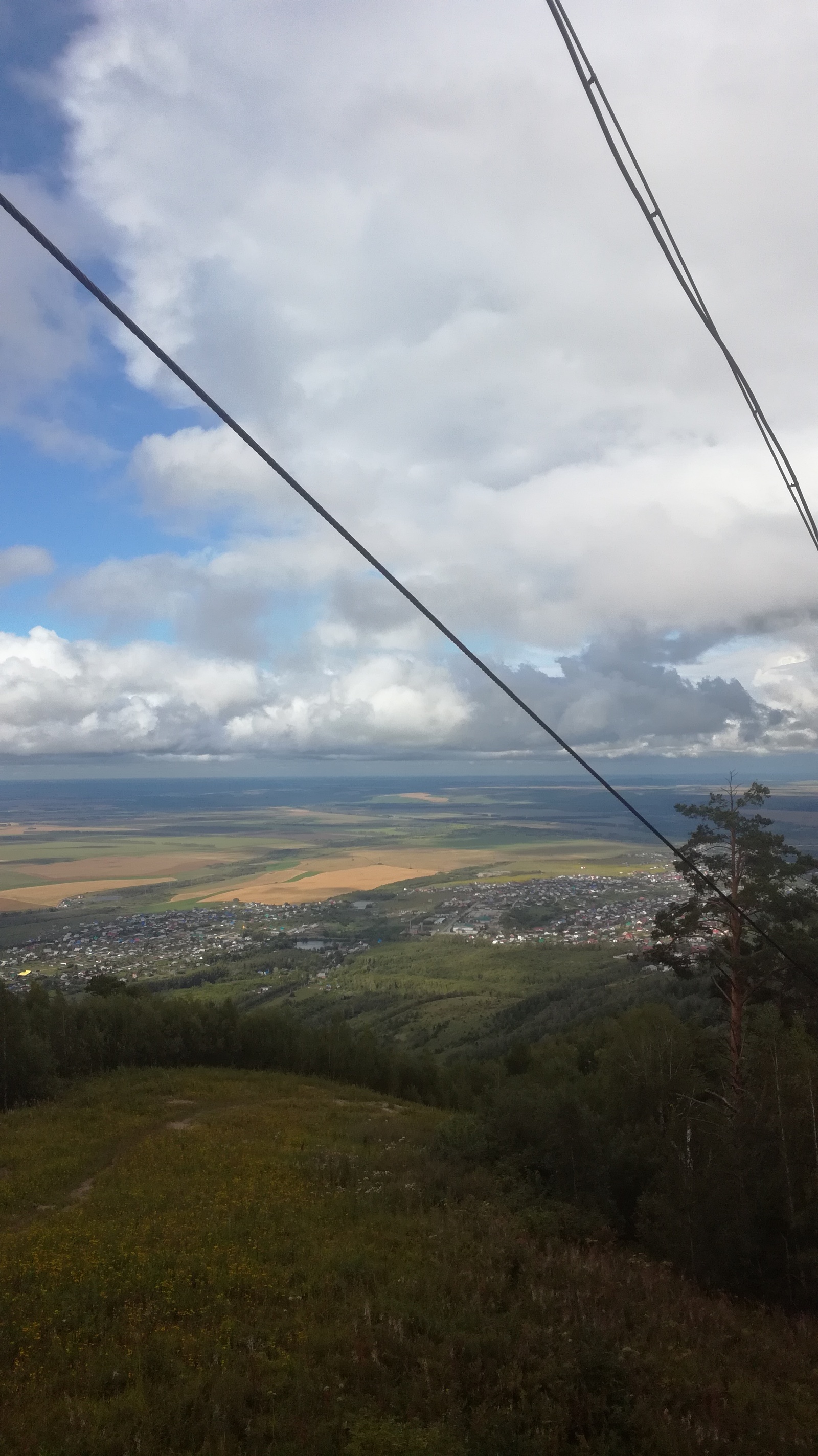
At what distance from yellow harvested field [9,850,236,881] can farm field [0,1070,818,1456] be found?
13278 centimetres

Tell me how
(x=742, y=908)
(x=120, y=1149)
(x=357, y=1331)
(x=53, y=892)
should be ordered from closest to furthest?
1. (x=357, y=1331)
2. (x=742, y=908)
3. (x=120, y=1149)
4. (x=53, y=892)

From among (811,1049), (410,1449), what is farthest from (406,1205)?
(811,1049)

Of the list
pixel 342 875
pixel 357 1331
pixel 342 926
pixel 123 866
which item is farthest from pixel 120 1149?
pixel 342 875

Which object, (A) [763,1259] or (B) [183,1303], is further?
(A) [763,1259]

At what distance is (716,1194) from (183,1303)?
1019 centimetres

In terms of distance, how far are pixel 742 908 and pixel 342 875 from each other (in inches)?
5842

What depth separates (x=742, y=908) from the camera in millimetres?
19766

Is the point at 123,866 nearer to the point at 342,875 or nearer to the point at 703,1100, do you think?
the point at 342,875

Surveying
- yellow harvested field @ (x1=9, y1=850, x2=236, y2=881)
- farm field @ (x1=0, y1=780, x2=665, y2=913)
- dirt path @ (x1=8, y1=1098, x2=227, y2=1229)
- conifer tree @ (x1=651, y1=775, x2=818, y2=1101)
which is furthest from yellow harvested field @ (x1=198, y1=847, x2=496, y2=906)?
conifer tree @ (x1=651, y1=775, x2=818, y2=1101)

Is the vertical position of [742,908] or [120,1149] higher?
[742,908]

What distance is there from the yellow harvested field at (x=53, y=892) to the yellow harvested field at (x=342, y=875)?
40.0 ft

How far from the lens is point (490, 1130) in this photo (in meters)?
18.5

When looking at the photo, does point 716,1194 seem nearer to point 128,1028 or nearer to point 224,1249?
point 224,1249

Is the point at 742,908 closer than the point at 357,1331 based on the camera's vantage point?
No
